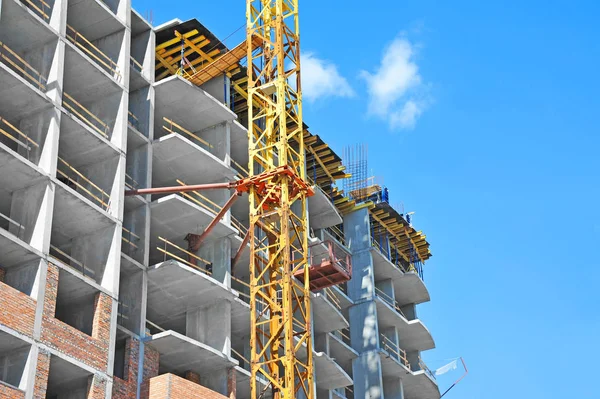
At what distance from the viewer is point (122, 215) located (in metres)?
41.7

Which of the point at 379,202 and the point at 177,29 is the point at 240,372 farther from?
the point at 379,202

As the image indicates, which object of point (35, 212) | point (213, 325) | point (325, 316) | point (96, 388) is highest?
point (325, 316)

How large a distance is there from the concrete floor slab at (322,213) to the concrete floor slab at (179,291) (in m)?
14.1

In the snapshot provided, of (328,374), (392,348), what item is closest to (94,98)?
(328,374)

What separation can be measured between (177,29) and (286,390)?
1832 centimetres

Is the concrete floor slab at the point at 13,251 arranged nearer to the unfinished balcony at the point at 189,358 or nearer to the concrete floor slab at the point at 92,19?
the unfinished balcony at the point at 189,358

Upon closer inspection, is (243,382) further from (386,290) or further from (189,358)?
(386,290)

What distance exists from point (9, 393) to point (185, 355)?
1042 centimetres

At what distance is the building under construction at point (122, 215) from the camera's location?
3709 centimetres

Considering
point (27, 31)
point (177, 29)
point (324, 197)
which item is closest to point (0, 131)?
point (27, 31)

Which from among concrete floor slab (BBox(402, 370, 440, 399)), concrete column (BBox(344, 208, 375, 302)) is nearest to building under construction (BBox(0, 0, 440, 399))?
concrete column (BBox(344, 208, 375, 302))

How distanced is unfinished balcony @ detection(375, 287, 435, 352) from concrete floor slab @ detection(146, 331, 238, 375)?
64.1 ft

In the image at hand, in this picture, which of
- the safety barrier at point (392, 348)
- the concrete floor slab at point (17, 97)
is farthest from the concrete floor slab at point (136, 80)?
the safety barrier at point (392, 348)

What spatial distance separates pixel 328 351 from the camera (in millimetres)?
57031
